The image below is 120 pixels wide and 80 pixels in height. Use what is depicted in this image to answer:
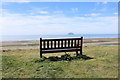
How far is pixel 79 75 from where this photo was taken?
4.27 meters

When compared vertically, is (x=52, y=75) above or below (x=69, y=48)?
below

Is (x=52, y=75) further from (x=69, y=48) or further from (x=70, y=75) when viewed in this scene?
(x=69, y=48)

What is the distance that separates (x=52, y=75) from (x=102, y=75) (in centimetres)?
153

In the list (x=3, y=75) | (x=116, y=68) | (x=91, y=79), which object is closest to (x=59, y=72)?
(x=91, y=79)

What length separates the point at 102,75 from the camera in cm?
427

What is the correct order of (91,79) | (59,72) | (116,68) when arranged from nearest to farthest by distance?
(91,79) < (59,72) < (116,68)

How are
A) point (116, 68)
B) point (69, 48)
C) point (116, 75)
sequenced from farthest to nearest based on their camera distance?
point (69, 48) < point (116, 68) < point (116, 75)

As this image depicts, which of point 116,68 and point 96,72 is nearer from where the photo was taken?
point 96,72

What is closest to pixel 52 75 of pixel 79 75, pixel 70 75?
pixel 70 75

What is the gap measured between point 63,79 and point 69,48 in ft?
11.6

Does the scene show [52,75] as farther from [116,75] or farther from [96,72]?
[116,75]

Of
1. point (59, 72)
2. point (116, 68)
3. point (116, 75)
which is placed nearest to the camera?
point (116, 75)

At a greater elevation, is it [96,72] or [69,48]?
[69,48]

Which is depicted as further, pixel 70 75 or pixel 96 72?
pixel 96 72
